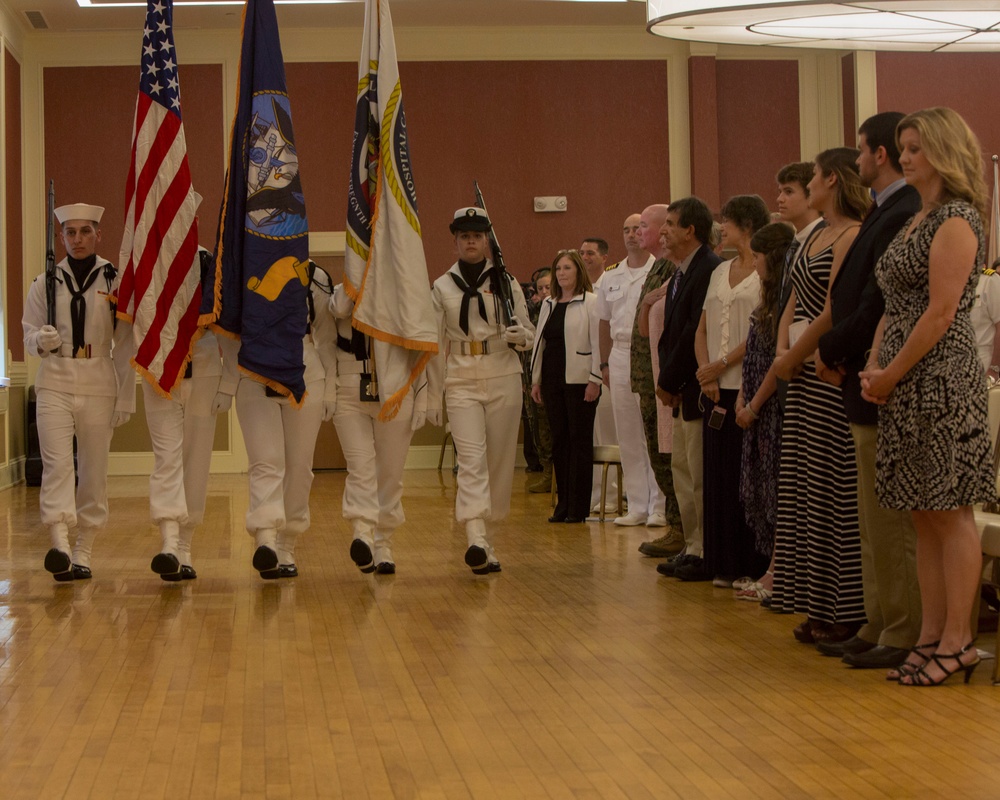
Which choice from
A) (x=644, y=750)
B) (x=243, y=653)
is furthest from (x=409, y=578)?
(x=644, y=750)

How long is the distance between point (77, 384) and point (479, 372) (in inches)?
72.4

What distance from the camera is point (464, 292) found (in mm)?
6273

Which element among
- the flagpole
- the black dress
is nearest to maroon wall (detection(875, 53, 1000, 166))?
the flagpole

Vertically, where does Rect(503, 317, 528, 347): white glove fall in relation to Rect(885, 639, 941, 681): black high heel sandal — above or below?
above

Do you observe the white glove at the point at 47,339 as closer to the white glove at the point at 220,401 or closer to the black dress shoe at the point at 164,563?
the white glove at the point at 220,401

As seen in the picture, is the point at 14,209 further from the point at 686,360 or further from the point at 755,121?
the point at 686,360

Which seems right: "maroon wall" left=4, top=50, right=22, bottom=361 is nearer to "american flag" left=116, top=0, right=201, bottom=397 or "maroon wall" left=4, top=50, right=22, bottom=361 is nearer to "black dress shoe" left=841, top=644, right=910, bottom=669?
"american flag" left=116, top=0, right=201, bottom=397

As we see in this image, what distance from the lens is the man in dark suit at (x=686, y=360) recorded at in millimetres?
5934

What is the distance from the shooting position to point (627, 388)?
793cm

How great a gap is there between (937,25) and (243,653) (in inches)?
246

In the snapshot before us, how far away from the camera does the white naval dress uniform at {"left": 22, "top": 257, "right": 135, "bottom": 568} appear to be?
608cm

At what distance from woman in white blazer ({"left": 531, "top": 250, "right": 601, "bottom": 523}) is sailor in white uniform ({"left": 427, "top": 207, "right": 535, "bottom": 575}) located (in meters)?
Result: 2.07

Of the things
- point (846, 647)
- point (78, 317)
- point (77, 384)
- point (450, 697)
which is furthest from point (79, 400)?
point (846, 647)

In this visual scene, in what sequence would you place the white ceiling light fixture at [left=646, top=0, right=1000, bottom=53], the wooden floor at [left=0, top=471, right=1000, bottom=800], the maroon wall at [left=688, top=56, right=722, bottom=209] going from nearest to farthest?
A: 1. the wooden floor at [left=0, top=471, right=1000, bottom=800]
2. the white ceiling light fixture at [left=646, top=0, right=1000, bottom=53]
3. the maroon wall at [left=688, top=56, right=722, bottom=209]
